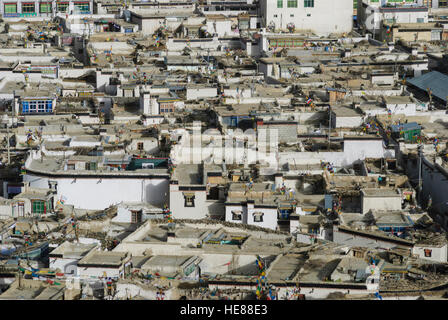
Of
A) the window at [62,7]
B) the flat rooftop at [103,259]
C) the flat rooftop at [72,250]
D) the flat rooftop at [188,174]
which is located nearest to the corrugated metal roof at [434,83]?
the flat rooftop at [188,174]

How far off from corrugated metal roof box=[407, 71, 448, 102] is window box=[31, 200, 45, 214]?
71.3ft

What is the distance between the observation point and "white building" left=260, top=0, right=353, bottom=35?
68938 mm

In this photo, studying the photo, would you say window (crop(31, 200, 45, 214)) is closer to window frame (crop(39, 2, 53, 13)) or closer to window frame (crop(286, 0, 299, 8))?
window frame (crop(286, 0, 299, 8))

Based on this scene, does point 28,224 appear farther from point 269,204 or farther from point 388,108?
point 388,108

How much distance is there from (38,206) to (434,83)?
2452 centimetres

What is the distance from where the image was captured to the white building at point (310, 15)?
6894 centimetres

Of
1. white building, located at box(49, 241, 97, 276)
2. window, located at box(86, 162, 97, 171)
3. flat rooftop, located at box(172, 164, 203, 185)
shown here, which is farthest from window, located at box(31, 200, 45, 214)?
white building, located at box(49, 241, 97, 276)

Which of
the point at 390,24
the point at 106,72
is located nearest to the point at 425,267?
the point at 106,72

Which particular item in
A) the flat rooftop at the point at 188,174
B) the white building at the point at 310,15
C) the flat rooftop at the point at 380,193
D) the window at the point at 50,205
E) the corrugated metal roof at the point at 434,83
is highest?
the white building at the point at 310,15

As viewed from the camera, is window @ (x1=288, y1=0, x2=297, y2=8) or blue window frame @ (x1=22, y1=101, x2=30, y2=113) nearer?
blue window frame @ (x1=22, y1=101, x2=30, y2=113)

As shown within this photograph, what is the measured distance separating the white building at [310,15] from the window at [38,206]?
37.4m

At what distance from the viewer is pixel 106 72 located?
2046 inches

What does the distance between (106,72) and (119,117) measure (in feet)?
27.0
